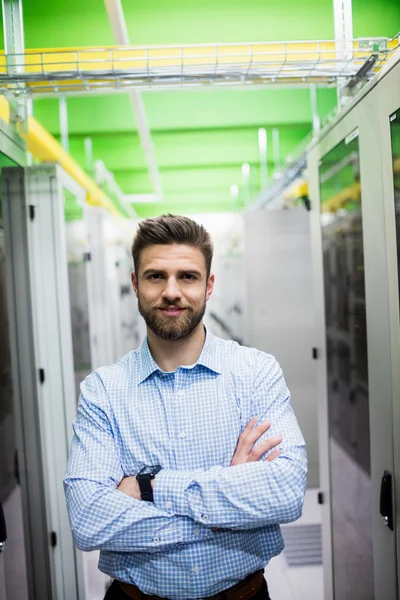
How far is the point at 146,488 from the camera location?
4.12ft

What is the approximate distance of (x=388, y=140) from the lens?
141cm

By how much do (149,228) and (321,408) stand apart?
1.37 m

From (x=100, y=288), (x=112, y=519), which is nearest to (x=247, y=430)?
(x=112, y=519)

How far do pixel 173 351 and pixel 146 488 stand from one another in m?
0.42

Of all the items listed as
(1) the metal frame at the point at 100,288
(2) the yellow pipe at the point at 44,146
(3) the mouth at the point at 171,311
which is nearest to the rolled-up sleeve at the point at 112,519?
(3) the mouth at the point at 171,311

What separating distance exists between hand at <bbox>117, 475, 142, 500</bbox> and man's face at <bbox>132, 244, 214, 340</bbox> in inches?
16.3

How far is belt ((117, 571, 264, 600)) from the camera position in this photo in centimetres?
131

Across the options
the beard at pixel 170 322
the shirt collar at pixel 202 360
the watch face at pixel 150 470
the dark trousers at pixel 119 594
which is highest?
the beard at pixel 170 322

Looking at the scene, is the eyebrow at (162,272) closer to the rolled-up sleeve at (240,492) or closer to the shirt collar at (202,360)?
the shirt collar at (202,360)

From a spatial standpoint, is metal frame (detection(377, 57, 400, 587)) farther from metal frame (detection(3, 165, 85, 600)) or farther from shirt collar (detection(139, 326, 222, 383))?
metal frame (detection(3, 165, 85, 600))

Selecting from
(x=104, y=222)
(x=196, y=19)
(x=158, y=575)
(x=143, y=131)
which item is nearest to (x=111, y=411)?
(x=158, y=575)

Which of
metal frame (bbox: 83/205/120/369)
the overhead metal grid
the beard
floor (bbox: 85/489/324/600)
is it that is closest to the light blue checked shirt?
the beard

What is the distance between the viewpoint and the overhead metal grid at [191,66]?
1.61 metres

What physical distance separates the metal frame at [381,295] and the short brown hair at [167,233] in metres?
0.59
